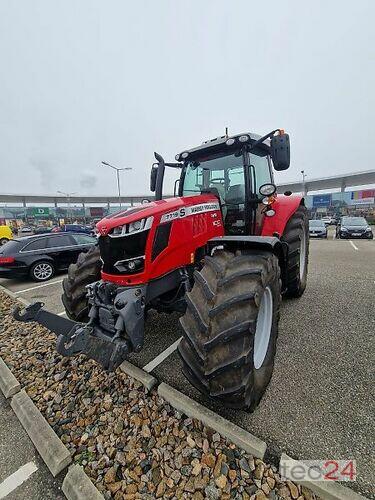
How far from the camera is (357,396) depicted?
2209 millimetres

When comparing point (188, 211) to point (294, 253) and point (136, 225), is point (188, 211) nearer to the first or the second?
point (136, 225)

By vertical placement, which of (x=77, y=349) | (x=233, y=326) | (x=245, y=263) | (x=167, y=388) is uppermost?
(x=245, y=263)

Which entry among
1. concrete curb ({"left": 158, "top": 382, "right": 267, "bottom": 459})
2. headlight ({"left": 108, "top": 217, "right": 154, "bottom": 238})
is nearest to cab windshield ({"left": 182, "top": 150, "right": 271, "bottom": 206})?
headlight ({"left": 108, "top": 217, "right": 154, "bottom": 238})

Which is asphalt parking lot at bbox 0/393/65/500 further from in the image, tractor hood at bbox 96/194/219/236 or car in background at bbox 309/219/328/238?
car in background at bbox 309/219/328/238

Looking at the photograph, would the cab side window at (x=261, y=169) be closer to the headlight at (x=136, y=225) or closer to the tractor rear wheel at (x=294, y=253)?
the tractor rear wheel at (x=294, y=253)

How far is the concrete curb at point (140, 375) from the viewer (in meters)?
2.46

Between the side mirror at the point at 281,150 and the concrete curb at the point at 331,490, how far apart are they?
280 centimetres

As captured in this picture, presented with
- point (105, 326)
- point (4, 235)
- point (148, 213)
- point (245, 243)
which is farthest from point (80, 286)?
point (4, 235)

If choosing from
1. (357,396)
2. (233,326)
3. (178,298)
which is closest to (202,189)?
(178,298)

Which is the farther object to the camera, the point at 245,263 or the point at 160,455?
the point at 245,263

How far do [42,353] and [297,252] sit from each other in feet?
12.5

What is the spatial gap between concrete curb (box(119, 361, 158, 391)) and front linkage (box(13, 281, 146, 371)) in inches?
17.2

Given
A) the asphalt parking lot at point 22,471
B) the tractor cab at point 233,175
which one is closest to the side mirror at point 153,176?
the tractor cab at point 233,175

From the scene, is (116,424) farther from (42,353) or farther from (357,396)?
(357,396)
